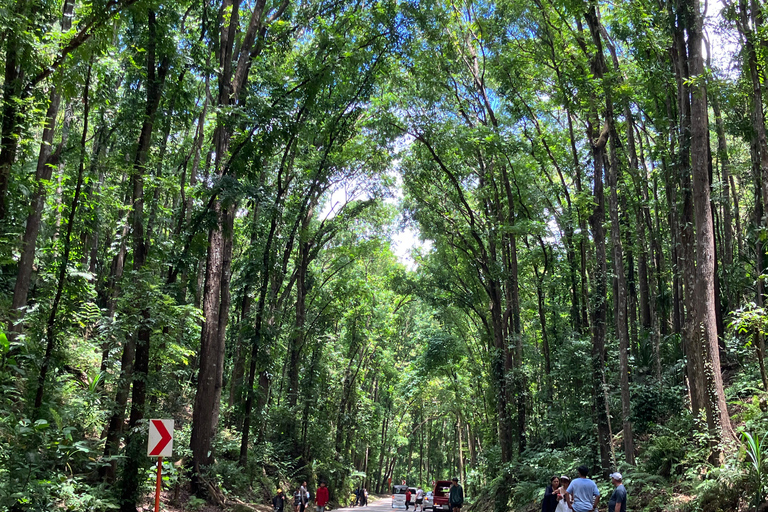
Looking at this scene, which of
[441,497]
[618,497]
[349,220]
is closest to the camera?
[618,497]

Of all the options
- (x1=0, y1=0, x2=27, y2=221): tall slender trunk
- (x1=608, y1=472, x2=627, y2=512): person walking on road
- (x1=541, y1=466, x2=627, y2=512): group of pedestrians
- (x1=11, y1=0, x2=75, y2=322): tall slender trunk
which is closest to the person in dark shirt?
(x1=541, y1=466, x2=627, y2=512): group of pedestrians

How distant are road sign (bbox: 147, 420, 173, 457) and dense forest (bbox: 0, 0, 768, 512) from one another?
4.50 ft

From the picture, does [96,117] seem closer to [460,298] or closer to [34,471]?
[34,471]

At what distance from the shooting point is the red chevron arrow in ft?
28.1

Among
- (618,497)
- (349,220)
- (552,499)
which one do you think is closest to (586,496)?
(618,497)

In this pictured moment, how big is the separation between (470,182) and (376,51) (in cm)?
799

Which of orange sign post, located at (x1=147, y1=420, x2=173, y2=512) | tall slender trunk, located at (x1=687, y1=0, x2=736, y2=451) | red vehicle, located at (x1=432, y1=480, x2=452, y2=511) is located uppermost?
tall slender trunk, located at (x1=687, y1=0, x2=736, y2=451)

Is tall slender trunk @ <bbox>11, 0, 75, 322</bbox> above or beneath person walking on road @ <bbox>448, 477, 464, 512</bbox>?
above

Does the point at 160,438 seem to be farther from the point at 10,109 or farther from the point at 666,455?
the point at 666,455

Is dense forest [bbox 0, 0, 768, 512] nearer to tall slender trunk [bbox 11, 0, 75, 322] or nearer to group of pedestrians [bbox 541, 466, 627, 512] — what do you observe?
tall slender trunk [bbox 11, 0, 75, 322]

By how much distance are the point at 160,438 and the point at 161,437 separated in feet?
0.07

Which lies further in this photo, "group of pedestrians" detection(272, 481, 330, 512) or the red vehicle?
the red vehicle

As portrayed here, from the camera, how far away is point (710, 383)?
921cm

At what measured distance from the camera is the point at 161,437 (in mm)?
8609
